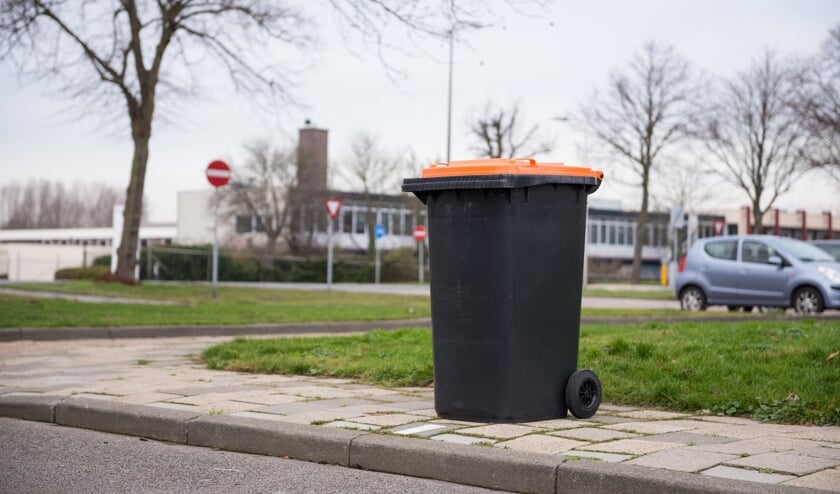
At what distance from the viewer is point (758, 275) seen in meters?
20.1

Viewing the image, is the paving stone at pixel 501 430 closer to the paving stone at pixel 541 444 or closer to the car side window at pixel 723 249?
the paving stone at pixel 541 444

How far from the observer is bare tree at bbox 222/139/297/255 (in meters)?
59.8

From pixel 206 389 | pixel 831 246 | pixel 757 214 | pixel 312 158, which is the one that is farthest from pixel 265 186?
pixel 206 389

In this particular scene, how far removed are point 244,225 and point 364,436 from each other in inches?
2318

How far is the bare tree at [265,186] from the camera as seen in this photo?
59781mm

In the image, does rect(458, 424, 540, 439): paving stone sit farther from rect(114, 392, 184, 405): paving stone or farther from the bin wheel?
rect(114, 392, 184, 405): paving stone

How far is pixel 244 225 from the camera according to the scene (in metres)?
63.5

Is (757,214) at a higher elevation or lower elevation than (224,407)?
higher

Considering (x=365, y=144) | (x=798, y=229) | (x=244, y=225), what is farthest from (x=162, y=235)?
(x=798, y=229)

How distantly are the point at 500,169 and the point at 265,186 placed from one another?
54.8 m

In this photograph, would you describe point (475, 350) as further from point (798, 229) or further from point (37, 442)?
point (798, 229)

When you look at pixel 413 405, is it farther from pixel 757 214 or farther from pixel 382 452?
pixel 757 214

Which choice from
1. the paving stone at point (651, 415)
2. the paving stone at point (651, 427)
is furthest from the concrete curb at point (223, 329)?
the paving stone at point (651, 427)

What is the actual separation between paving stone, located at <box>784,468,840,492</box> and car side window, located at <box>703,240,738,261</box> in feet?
54.6
